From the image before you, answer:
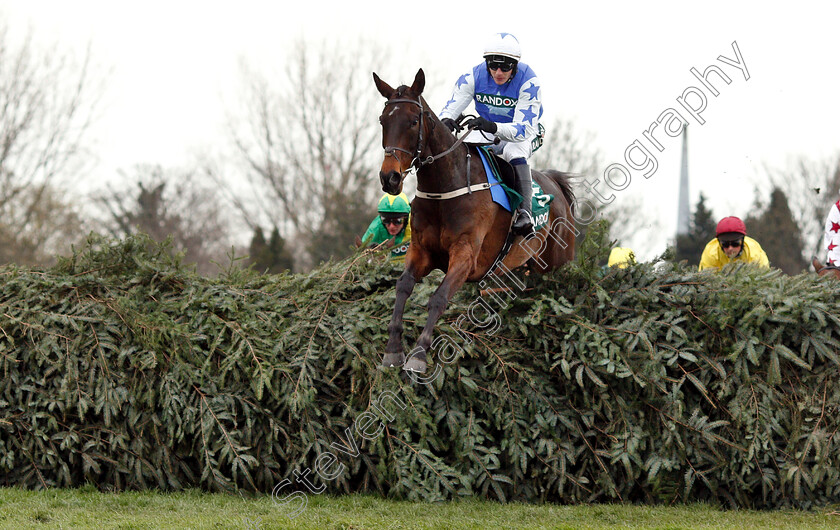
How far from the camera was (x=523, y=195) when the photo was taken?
6.34 meters

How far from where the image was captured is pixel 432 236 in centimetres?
585

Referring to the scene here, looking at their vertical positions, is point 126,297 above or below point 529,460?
above

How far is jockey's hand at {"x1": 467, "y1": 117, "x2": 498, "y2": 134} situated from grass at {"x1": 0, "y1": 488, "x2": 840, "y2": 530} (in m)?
2.90

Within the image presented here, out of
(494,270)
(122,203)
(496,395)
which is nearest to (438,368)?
(496,395)

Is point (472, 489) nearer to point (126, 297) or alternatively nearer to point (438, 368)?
point (438, 368)

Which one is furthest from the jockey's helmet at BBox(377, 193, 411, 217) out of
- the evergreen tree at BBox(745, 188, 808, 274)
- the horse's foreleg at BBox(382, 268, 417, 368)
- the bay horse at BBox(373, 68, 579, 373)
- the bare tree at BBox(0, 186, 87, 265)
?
the evergreen tree at BBox(745, 188, 808, 274)

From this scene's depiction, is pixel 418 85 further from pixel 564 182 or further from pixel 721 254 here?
pixel 721 254

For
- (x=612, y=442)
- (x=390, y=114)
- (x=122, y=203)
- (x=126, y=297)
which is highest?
(x=122, y=203)

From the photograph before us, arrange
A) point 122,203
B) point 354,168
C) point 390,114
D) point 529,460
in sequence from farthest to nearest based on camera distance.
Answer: point 122,203 < point 354,168 < point 529,460 < point 390,114

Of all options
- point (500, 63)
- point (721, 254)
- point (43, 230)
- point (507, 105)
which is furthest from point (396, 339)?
point (43, 230)

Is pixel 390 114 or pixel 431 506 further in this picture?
pixel 431 506

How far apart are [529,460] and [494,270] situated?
1.56 m

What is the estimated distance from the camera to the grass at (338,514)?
17.2 ft

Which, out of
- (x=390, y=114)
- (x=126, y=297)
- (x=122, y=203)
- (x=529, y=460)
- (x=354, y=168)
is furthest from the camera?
(x=122, y=203)
